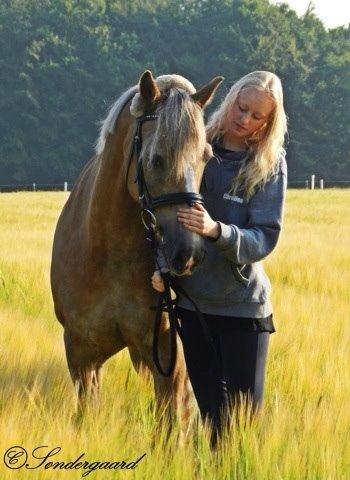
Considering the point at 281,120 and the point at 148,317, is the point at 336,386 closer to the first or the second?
the point at 148,317

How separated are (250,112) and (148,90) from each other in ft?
1.52

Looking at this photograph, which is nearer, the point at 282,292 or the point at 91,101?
the point at 282,292

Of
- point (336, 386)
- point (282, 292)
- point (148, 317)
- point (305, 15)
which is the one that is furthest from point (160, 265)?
point (305, 15)

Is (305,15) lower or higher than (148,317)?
higher

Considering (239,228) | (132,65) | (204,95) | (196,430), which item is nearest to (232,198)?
(239,228)

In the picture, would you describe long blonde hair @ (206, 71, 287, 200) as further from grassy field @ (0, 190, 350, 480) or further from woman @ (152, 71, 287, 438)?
grassy field @ (0, 190, 350, 480)

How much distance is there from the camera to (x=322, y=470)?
10.4 feet

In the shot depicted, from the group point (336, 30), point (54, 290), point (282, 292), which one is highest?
point (336, 30)

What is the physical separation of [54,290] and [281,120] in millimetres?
1724

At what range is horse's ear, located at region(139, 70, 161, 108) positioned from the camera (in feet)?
11.9

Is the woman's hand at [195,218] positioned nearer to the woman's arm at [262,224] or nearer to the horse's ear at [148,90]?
the woman's arm at [262,224]

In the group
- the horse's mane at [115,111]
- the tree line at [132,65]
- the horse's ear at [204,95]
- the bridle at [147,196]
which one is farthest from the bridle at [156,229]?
the tree line at [132,65]

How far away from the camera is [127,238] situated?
401 cm
